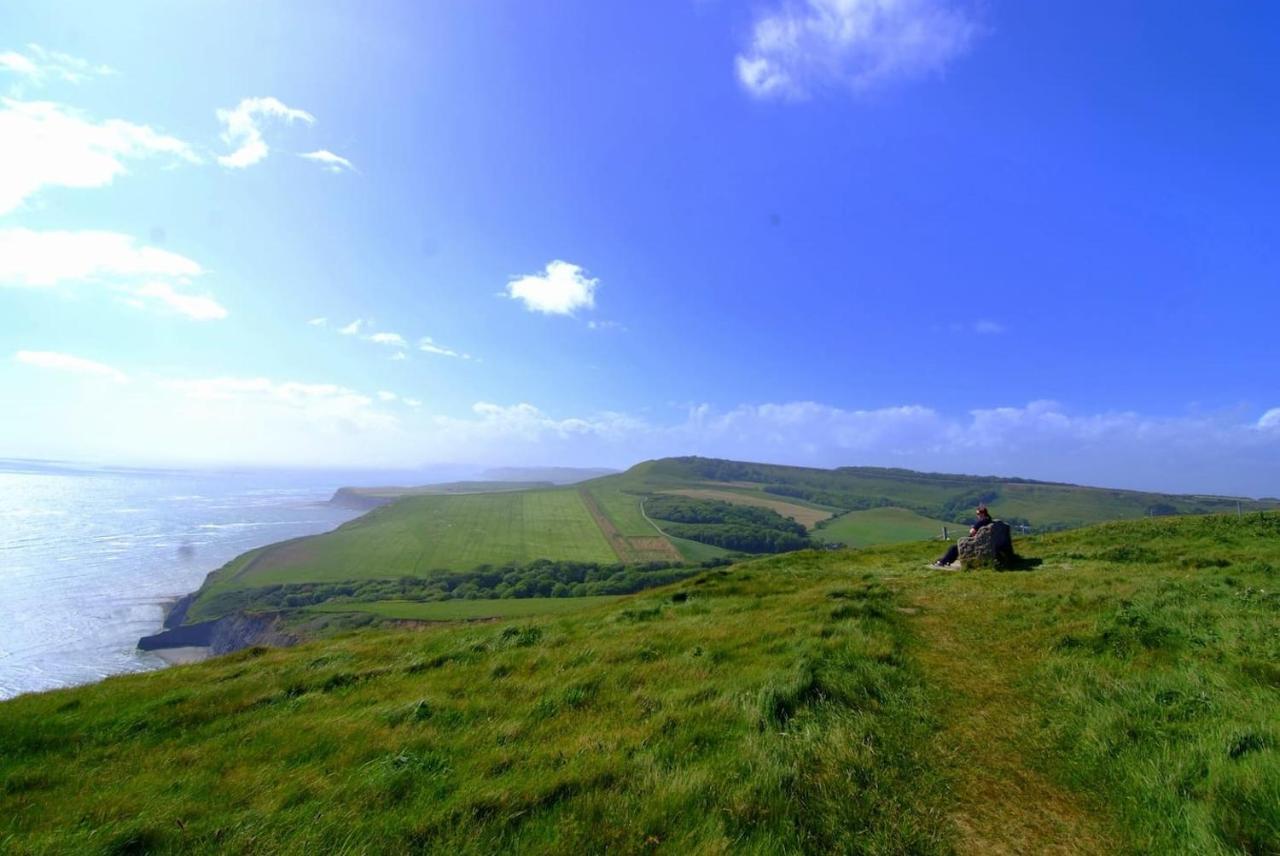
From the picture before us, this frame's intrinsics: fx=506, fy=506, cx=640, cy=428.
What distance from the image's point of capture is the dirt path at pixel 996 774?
5.14m

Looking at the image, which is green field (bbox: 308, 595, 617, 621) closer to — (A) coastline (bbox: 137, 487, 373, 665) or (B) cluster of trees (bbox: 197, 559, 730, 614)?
(B) cluster of trees (bbox: 197, 559, 730, 614)

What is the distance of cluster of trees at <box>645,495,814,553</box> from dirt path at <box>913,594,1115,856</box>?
5326 inches

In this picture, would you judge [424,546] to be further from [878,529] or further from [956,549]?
[956,549]

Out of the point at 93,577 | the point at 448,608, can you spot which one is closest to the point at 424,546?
the point at 93,577

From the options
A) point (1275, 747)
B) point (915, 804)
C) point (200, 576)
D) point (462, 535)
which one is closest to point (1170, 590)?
point (1275, 747)

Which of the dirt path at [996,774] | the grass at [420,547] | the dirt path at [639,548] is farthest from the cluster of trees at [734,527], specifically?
the dirt path at [996,774]

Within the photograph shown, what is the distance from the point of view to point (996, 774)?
6.28 m

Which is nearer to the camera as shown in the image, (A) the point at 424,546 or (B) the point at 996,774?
(B) the point at 996,774

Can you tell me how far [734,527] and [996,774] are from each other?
16049cm


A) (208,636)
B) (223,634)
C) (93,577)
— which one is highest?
(93,577)

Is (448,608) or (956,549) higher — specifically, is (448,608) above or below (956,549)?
below

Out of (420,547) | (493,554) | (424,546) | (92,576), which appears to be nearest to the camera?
(92,576)

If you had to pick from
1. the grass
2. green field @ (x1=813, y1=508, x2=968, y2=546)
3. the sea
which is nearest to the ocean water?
the sea

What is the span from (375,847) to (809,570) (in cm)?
2505
